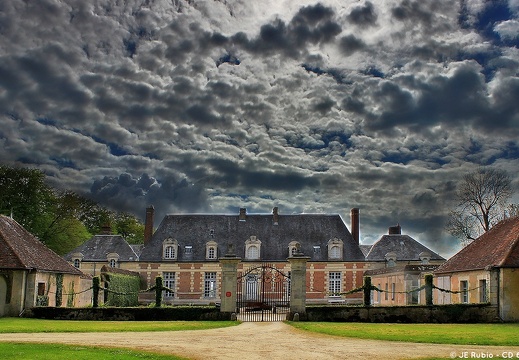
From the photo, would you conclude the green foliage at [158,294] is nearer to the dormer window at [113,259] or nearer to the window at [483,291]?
the window at [483,291]

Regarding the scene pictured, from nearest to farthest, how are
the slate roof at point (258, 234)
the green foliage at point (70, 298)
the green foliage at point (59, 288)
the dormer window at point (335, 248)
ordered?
the green foliage at point (59, 288) → the green foliage at point (70, 298) → the dormer window at point (335, 248) → the slate roof at point (258, 234)

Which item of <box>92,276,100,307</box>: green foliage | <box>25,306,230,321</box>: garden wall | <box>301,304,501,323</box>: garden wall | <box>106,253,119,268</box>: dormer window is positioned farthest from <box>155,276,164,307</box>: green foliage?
<box>106,253,119,268</box>: dormer window

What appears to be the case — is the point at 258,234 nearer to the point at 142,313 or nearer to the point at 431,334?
the point at 142,313

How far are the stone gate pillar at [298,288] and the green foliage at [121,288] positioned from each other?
12175 mm

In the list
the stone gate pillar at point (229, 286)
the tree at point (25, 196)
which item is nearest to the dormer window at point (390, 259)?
the stone gate pillar at point (229, 286)

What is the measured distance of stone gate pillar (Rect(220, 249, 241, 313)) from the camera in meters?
21.2

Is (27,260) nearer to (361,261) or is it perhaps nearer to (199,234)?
(199,234)

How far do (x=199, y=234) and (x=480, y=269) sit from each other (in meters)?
24.2

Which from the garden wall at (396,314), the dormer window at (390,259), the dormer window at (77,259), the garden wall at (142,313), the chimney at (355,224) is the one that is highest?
the chimney at (355,224)

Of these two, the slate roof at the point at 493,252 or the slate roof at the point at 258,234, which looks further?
the slate roof at the point at 258,234

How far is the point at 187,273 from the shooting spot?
138 feet

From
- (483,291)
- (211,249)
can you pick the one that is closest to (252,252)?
(211,249)

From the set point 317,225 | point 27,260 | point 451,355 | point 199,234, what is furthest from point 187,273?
point 451,355

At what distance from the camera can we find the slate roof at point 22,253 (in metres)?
23.6
